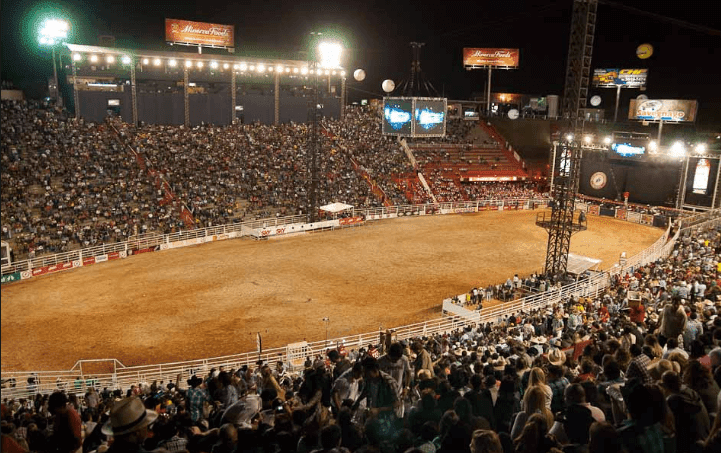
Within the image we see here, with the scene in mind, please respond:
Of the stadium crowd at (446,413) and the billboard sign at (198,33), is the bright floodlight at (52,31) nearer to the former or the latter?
the billboard sign at (198,33)

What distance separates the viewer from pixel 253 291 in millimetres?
26844

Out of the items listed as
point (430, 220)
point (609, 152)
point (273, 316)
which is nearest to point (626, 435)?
point (273, 316)

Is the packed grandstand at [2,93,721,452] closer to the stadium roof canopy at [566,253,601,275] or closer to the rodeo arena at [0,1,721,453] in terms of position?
the rodeo arena at [0,1,721,453]

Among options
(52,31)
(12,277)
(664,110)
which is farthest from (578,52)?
(52,31)

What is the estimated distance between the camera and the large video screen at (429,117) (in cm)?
4866

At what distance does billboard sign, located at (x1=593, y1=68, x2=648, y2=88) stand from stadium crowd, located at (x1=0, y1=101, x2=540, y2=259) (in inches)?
572

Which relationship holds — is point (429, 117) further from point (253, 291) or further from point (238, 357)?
point (238, 357)

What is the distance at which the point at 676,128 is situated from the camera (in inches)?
2115

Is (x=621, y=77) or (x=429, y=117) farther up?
(x=621, y=77)

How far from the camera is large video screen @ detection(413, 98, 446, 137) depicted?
48.7 m

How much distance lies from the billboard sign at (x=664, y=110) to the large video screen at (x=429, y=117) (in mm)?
17200

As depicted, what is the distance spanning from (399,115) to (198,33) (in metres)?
22.3

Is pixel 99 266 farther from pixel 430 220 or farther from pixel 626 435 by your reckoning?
pixel 626 435

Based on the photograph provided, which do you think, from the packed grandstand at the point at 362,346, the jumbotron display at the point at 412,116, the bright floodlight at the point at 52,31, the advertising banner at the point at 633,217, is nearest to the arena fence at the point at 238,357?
the packed grandstand at the point at 362,346
